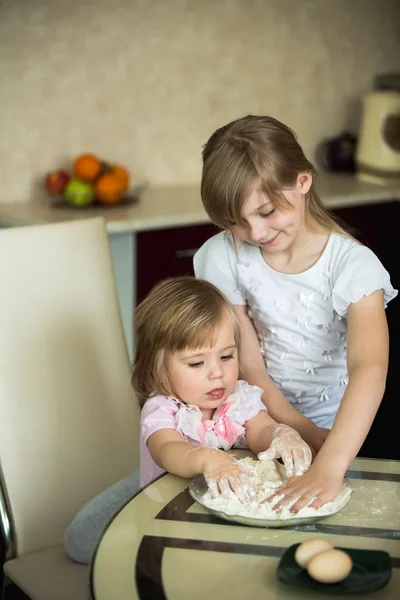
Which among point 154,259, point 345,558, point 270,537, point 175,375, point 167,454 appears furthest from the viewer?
point 154,259

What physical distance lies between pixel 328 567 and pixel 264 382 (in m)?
0.70

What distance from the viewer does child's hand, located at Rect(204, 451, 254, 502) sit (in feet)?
4.15

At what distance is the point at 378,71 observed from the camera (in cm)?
390

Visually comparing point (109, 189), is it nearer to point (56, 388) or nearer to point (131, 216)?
point (131, 216)

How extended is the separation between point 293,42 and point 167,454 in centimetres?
257

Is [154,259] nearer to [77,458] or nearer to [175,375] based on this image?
[77,458]

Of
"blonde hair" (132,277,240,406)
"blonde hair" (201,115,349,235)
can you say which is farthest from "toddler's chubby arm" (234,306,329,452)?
"blonde hair" (201,115,349,235)

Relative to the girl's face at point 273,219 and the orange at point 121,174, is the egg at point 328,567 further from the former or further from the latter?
the orange at point 121,174

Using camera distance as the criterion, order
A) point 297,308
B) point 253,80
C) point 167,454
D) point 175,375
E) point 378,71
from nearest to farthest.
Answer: point 167,454, point 175,375, point 297,308, point 253,80, point 378,71

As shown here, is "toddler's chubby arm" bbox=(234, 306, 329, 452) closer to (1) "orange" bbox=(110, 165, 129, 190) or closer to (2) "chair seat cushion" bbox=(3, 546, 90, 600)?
(2) "chair seat cushion" bbox=(3, 546, 90, 600)

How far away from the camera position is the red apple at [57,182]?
3014 millimetres

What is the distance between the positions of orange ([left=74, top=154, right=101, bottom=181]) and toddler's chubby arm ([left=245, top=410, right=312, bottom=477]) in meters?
1.67

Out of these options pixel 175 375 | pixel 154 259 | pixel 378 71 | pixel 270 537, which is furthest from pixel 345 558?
pixel 378 71

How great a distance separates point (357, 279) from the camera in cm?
157
